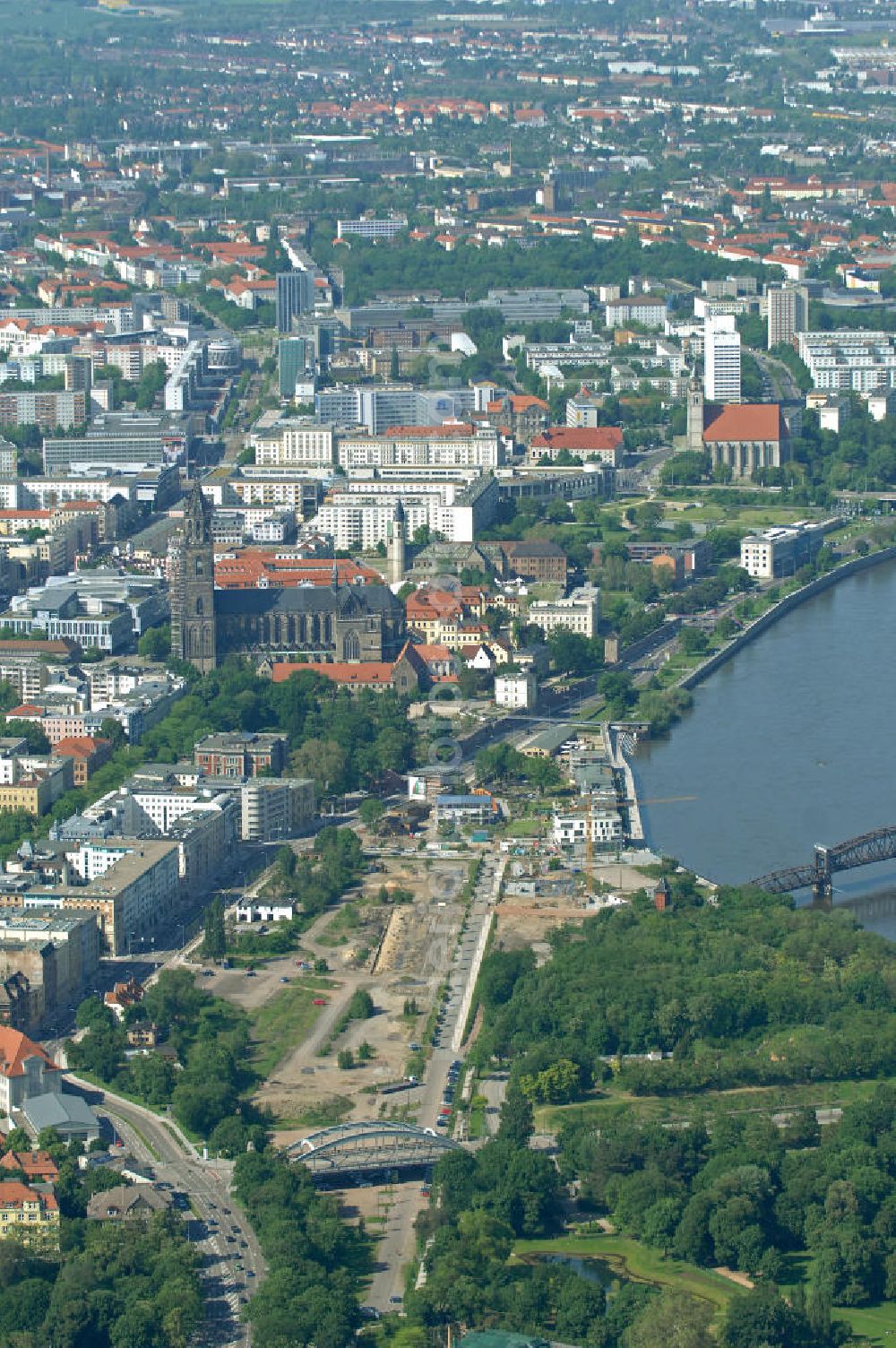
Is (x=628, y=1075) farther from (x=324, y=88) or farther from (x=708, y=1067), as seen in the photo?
(x=324, y=88)

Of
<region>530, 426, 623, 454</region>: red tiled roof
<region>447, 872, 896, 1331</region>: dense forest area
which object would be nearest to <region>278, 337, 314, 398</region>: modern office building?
<region>530, 426, 623, 454</region>: red tiled roof

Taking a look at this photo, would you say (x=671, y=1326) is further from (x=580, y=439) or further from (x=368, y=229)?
(x=368, y=229)

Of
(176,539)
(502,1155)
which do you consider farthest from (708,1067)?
(176,539)

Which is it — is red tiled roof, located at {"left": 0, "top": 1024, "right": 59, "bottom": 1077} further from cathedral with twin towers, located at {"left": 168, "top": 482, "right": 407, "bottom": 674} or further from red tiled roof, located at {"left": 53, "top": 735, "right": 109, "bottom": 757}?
cathedral with twin towers, located at {"left": 168, "top": 482, "right": 407, "bottom": 674}

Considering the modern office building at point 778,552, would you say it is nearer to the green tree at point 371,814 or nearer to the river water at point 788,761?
the river water at point 788,761

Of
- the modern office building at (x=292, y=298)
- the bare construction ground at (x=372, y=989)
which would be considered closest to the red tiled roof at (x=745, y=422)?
the modern office building at (x=292, y=298)
